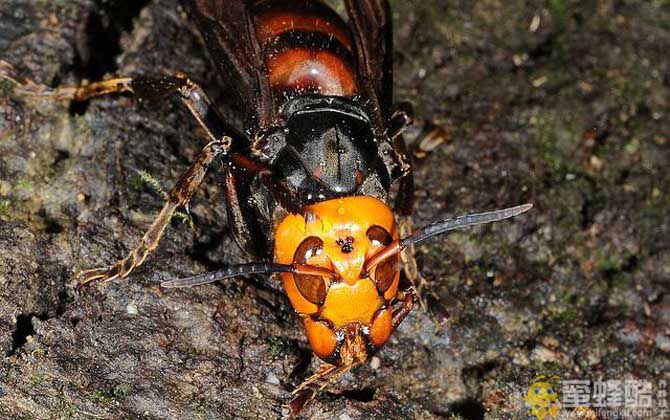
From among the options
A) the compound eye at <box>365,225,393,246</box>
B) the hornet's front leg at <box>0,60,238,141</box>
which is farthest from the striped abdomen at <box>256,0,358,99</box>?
the compound eye at <box>365,225,393,246</box>

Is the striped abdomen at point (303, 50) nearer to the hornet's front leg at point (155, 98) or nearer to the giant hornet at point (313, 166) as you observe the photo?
the giant hornet at point (313, 166)

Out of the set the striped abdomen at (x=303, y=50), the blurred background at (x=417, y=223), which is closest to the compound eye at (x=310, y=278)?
the blurred background at (x=417, y=223)

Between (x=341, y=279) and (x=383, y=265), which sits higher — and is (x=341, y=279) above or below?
below

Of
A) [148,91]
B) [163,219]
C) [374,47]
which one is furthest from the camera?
[374,47]

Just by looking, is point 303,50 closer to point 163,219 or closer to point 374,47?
point 374,47

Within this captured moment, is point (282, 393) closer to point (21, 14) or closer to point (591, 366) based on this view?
point (591, 366)
